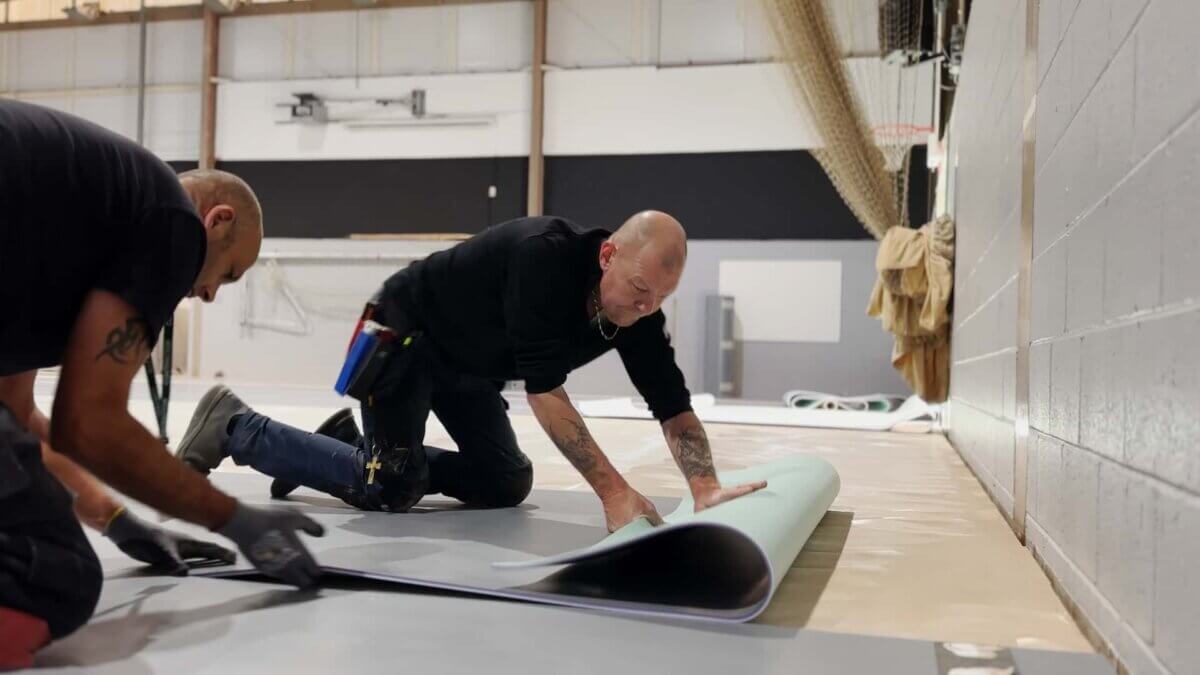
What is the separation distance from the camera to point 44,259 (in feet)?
3.89

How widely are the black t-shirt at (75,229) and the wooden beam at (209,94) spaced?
10.00 metres

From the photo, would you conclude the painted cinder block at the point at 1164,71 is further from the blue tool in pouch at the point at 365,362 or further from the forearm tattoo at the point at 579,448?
the blue tool in pouch at the point at 365,362

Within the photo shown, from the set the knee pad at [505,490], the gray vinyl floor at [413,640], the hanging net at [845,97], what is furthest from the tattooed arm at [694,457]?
the hanging net at [845,97]

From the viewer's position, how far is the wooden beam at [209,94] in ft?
34.2

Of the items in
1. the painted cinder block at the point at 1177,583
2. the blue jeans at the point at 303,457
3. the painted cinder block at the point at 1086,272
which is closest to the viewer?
the painted cinder block at the point at 1177,583

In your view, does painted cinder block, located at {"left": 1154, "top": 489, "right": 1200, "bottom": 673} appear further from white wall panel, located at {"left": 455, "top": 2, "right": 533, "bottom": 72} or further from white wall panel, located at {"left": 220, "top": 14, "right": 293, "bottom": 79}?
white wall panel, located at {"left": 220, "top": 14, "right": 293, "bottom": 79}

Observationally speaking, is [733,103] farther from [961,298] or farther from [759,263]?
[961,298]

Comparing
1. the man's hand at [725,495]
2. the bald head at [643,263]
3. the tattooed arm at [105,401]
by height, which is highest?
the bald head at [643,263]

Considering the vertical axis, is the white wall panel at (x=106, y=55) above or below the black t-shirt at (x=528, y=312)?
above

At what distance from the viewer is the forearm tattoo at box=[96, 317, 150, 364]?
3.84 ft

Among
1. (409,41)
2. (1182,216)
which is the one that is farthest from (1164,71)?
(409,41)

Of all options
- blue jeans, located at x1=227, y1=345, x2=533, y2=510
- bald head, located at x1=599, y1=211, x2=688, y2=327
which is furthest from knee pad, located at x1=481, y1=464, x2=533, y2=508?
bald head, located at x1=599, y1=211, x2=688, y2=327

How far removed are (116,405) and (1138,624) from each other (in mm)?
1285

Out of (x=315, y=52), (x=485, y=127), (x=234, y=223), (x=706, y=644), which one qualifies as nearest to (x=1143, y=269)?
(x=706, y=644)
